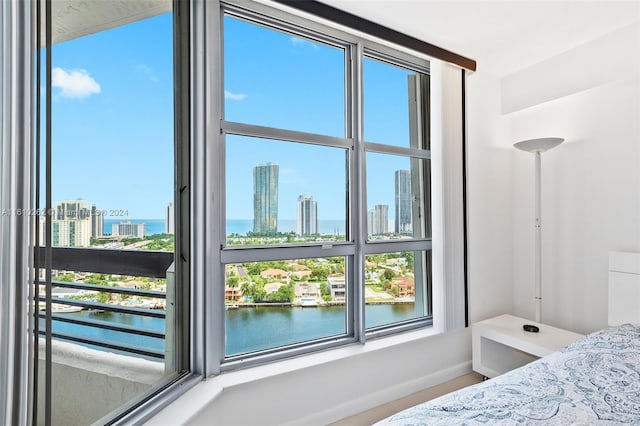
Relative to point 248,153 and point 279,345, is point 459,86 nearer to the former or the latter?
point 248,153

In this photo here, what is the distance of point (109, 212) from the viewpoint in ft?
4.08

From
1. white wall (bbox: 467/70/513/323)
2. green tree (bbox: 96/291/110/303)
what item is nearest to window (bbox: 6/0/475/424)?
green tree (bbox: 96/291/110/303)

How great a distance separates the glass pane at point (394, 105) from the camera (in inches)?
90.2

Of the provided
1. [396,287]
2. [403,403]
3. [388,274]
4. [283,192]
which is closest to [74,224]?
[283,192]

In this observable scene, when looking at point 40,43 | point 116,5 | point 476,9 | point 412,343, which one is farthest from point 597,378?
point 116,5

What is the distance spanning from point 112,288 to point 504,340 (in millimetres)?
2449

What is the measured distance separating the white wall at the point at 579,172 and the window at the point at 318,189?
92 cm

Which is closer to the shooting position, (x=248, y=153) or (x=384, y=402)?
(x=248, y=153)

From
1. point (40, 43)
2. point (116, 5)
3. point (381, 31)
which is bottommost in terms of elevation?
point (40, 43)

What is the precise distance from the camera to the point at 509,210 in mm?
2811

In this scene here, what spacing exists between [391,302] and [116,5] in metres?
2.35

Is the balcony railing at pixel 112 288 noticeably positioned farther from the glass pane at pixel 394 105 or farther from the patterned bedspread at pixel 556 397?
the glass pane at pixel 394 105

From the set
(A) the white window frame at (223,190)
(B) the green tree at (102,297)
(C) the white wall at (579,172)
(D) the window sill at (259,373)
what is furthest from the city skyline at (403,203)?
(B) the green tree at (102,297)

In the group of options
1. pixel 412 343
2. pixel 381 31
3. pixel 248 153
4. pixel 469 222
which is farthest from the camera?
pixel 469 222
